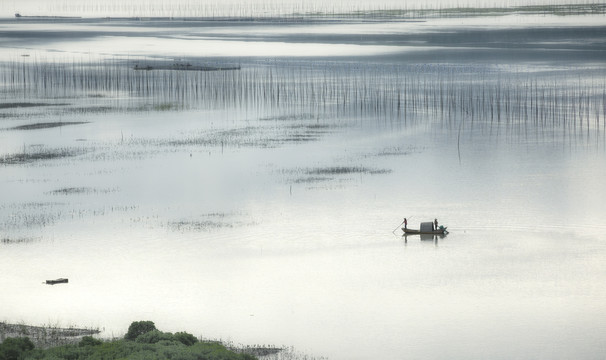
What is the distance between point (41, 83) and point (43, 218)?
5191 centimetres

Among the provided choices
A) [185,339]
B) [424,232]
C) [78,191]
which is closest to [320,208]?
[424,232]

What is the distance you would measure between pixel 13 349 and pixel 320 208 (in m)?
19.4

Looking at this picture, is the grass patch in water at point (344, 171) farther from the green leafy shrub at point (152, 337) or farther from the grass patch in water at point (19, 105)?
the grass patch in water at point (19, 105)

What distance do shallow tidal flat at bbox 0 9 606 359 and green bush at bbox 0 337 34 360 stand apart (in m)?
5.00

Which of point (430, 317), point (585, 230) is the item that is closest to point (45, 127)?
point (585, 230)

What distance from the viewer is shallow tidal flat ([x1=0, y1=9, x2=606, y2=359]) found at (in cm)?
2516

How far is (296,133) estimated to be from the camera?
56.2m

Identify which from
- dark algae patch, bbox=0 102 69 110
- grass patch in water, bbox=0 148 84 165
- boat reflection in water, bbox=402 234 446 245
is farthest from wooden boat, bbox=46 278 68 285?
dark algae patch, bbox=0 102 69 110

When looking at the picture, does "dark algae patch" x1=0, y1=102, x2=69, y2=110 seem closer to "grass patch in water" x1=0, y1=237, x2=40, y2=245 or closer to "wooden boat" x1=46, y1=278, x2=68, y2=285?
"grass patch in water" x1=0, y1=237, x2=40, y2=245

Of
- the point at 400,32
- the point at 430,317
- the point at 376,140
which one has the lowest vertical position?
the point at 430,317

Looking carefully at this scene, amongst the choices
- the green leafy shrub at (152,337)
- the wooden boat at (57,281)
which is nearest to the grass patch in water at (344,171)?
the wooden boat at (57,281)

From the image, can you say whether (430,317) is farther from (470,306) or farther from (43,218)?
(43,218)

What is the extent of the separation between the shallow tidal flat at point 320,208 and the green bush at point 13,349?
16.4 ft

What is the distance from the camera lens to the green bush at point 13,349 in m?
18.8
